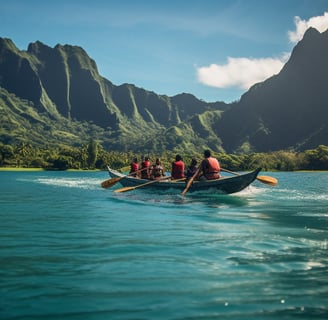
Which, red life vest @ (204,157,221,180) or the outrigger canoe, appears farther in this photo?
red life vest @ (204,157,221,180)

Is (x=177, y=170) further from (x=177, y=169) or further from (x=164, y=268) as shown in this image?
(x=164, y=268)

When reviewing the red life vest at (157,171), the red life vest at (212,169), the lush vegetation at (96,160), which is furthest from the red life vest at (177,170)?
the lush vegetation at (96,160)

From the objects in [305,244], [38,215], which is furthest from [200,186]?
[305,244]

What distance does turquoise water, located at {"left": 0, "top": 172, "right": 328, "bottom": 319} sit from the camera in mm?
5941

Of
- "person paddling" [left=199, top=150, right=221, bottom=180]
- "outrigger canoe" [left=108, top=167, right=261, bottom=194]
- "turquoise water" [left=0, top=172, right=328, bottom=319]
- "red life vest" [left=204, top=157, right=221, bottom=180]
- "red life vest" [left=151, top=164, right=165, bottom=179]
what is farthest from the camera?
"red life vest" [left=151, top=164, right=165, bottom=179]

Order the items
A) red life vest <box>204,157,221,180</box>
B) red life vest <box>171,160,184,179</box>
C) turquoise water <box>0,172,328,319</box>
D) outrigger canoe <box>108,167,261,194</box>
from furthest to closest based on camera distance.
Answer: red life vest <box>171,160,184,179</box> < red life vest <box>204,157,221,180</box> < outrigger canoe <box>108,167,261,194</box> < turquoise water <box>0,172,328,319</box>

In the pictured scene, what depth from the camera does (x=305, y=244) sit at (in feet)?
35.3

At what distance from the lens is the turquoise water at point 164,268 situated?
594 centimetres

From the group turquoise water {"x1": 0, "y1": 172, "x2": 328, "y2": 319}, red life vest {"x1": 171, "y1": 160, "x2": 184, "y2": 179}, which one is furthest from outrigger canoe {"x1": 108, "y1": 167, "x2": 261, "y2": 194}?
turquoise water {"x1": 0, "y1": 172, "x2": 328, "y2": 319}

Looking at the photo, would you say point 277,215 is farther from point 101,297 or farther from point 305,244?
point 101,297

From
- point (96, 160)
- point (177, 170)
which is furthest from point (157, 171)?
point (96, 160)

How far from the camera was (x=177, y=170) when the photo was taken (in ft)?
91.6

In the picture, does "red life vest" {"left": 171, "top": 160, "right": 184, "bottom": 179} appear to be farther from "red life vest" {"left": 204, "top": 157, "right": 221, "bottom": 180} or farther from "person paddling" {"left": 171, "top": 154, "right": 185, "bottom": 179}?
"red life vest" {"left": 204, "top": 157, "right": 221, "bottom": 180}

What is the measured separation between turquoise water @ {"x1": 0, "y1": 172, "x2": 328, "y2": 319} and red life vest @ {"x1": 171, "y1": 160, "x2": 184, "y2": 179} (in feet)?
39.2
